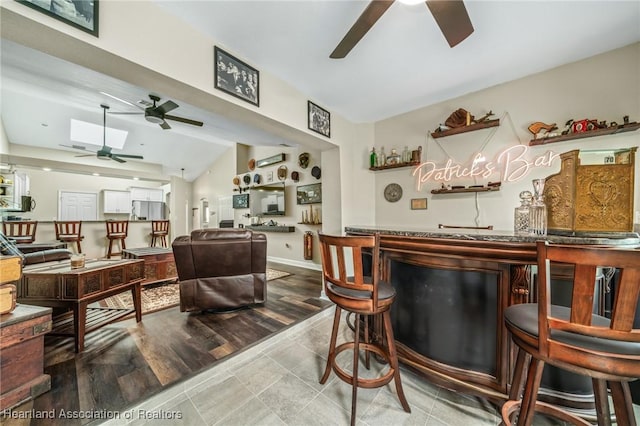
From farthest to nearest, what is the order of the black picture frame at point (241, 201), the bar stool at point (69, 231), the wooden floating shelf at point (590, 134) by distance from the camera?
the black picture frame at point (241, 201)
the bar stool at point (69, 231)
the wooden floating shelf at point (590, 134)

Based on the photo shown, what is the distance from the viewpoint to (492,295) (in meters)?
1.35

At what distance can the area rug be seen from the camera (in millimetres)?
2898

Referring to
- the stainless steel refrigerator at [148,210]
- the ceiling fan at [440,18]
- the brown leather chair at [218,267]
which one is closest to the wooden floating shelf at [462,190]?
the ceiling fan at [440,18]

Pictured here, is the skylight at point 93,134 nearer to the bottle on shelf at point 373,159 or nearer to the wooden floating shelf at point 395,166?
the bottle on shelf at point 373,159

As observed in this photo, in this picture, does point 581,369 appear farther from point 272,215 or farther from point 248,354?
point 272,215

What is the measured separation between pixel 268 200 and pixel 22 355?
4941 mm

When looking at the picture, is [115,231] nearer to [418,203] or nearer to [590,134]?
[418,203]

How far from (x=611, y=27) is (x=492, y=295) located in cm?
276

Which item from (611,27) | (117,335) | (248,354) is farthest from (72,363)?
(611,27)

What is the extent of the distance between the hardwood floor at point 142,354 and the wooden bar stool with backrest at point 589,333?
200cm

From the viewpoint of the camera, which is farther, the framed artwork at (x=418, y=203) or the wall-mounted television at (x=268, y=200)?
the wall-mounted television at (x=268, y=200)

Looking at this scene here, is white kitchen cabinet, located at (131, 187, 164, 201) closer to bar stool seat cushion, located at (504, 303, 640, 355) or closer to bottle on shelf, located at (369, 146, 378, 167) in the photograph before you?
bottle on shelf, located at (369, 146, 378, 167)

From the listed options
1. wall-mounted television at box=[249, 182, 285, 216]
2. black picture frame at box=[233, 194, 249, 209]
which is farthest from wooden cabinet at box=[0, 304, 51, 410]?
black picture frame at box=[233, 194, 249, 209]

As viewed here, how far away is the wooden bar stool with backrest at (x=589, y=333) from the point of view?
2.36 ft
